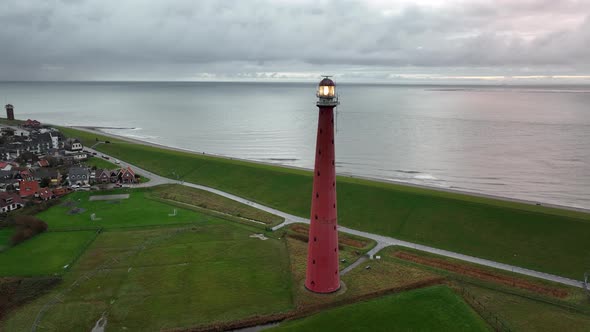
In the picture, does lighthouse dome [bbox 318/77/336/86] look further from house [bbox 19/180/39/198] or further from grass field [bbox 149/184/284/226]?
house [bbox 19/180/39/198]

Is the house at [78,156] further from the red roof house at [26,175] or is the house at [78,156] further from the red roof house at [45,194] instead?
the red roof house at [45,194]

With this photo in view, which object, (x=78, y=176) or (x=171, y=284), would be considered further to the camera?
(x=78, y=176)

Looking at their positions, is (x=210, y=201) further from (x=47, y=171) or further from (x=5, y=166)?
(x=5, y=166)

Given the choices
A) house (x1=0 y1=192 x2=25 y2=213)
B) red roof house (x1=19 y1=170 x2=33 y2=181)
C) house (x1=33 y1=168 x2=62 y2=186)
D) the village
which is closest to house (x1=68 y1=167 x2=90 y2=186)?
the village

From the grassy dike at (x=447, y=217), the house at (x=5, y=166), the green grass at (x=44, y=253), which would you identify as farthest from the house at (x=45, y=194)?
the grassy dike at (x=447, y=217)

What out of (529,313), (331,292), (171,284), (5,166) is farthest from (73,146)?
(529,313)

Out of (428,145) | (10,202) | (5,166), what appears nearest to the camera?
(10,202)

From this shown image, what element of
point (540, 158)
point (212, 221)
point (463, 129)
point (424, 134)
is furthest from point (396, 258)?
point (463, 129)
